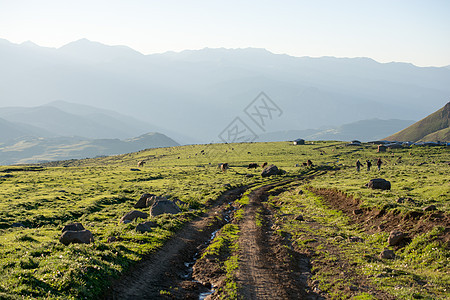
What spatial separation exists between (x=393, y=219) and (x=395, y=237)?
148 inches

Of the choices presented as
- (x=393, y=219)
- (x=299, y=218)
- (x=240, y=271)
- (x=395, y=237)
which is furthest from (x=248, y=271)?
(x=299, y=218)

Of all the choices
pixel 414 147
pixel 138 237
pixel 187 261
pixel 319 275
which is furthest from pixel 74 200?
pixel 414 147

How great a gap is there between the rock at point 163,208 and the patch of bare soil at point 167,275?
6.19 metres

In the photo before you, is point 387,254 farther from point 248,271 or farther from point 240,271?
point 240,271

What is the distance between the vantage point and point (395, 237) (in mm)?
20250

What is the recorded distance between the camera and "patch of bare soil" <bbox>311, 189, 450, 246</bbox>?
19766mm

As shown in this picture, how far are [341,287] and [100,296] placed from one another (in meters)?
11.1

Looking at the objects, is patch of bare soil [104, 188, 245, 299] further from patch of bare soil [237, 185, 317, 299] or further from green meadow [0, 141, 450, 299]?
patch of bare soil [237, 185, 317, 299]

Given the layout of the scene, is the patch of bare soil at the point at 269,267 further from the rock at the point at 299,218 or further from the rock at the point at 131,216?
the rock at the point at 131,216

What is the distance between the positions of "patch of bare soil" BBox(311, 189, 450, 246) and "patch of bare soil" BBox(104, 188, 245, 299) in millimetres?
12895

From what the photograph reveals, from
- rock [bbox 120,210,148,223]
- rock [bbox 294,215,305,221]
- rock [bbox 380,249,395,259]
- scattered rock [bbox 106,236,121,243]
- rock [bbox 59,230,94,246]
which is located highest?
rock [bbox 59,230,94,246]

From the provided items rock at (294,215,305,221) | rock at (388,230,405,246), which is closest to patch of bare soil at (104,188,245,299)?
rock at (294,215,305,221)

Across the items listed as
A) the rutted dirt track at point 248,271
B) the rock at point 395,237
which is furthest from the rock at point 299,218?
the rock at point 395,237

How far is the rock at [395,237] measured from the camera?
20.1 m
